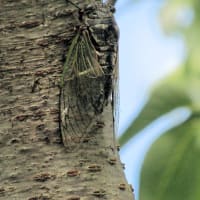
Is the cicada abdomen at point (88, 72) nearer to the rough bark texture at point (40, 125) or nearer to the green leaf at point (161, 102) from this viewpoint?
the rough bark texture at point (40, 125)

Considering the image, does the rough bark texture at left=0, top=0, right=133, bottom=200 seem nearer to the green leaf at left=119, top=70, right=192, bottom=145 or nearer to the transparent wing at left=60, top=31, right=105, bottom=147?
the transparent wing at left=60, top=31, right=105, bottom=147

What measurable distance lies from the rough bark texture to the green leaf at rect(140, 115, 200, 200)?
21 centimetres

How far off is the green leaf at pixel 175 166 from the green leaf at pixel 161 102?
0.05 meters

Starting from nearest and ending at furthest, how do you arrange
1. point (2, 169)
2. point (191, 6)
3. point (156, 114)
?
point (2, 169) < point (156, 114) < point (191, 6)

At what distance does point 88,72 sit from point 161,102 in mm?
211

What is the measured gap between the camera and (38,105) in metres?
1.14

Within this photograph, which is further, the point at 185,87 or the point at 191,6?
the point at 191,6

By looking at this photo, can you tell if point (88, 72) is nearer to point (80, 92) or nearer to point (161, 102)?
point (80, 92)

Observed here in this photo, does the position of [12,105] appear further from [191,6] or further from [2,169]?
[191,6]

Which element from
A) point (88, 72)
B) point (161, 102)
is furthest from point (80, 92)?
point (161, 102)

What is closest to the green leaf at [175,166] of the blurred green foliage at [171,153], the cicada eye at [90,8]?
the blurred green foliage at [171,153]

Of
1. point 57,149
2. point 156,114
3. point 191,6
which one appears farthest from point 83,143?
point 191,6

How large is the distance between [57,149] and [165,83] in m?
0.46

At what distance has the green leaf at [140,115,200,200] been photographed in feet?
4.49
